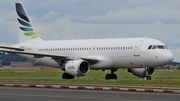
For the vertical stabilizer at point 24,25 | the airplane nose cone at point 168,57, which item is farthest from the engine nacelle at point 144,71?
the vertical stabilizer at point 24,25

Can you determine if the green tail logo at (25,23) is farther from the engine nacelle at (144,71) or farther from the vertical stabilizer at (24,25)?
the engine nacelle at (144,71)

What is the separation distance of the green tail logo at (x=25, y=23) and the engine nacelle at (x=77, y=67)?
43.2 ft

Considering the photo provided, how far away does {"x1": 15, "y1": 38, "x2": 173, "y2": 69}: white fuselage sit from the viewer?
47.6m

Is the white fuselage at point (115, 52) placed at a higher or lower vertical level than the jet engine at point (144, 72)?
higher

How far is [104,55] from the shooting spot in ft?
167

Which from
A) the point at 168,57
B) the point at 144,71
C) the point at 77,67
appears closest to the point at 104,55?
the point at 77,67

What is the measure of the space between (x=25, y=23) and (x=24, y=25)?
0.27 meters

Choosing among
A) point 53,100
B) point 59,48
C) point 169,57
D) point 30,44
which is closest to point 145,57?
point 169,57

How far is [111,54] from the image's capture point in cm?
5022

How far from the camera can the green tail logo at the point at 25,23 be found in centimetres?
6212

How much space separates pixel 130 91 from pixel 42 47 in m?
29.1

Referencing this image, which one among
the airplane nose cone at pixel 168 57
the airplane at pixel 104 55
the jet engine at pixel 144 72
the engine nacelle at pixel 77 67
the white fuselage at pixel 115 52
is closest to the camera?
the airplane nose cone at pixel 168 57

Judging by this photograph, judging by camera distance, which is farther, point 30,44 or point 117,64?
point 30,44

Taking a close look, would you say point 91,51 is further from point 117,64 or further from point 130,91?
point 130,91
